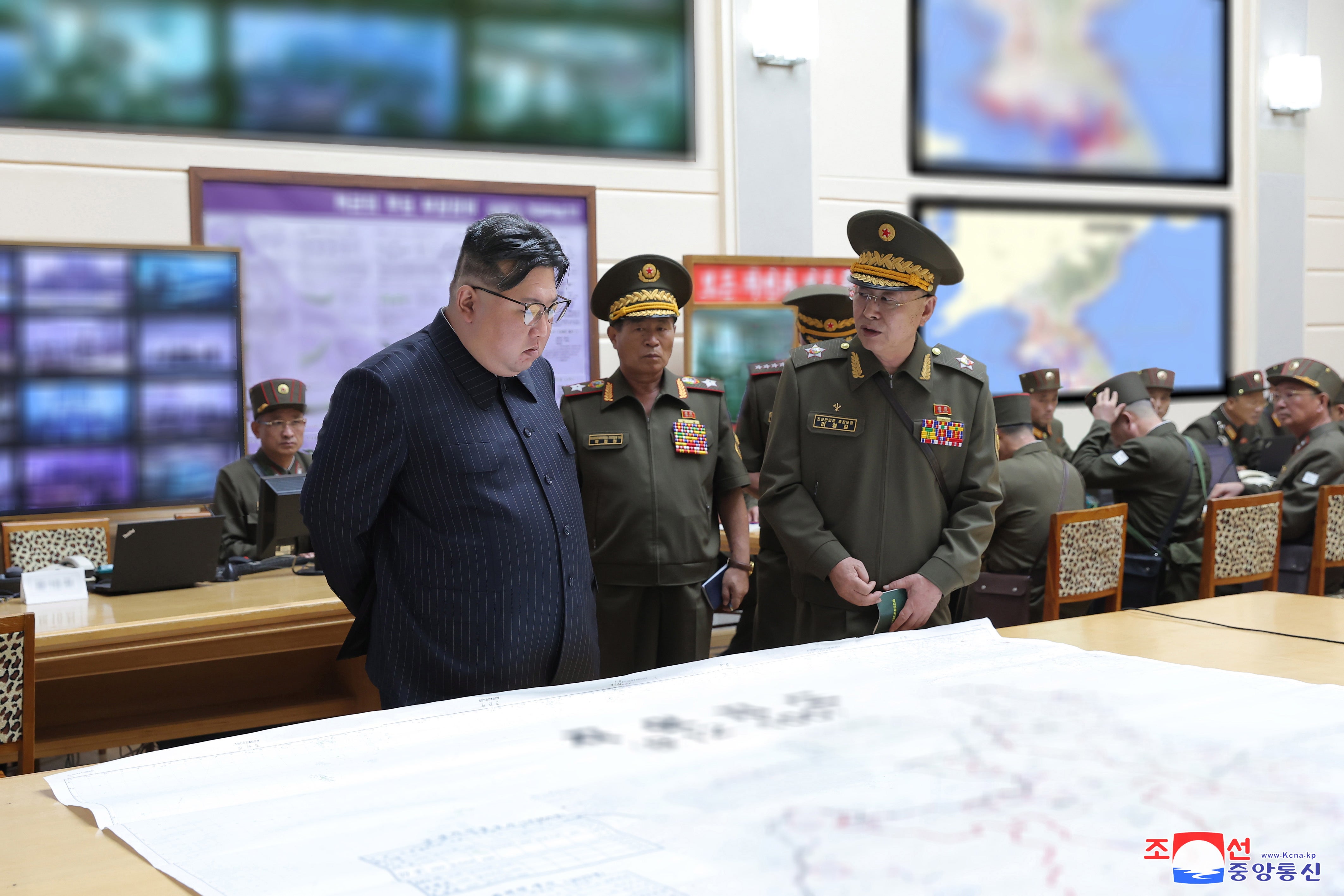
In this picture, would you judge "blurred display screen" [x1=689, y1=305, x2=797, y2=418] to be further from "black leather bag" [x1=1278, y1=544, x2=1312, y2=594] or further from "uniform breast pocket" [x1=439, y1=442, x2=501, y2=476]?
"uniform breast pocket" [x1=439, y1=442, x2=501, y2=476]

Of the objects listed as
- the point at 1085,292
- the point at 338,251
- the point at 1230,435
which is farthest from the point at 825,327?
the point at 1230,435

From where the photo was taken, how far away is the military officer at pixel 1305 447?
15.8 ft

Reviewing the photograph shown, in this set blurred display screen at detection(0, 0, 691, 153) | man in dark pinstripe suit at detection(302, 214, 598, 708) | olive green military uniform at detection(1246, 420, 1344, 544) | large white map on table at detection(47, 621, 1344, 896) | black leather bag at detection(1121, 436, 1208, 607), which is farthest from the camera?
olive green military uniform at detection(1246, 420, 1344, 544)

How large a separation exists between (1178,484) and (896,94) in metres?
2.71

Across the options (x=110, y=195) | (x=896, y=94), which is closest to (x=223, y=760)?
(x=110, y=195)

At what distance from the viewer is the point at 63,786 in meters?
1.29

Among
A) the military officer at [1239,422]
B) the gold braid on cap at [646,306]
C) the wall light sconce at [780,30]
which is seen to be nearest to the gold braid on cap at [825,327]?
the gold braid on cap at [646,306]

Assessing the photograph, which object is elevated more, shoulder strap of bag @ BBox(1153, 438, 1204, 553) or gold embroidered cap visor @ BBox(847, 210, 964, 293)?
gold embroidered cap visor @ BBox(847, 210, 964, 293)

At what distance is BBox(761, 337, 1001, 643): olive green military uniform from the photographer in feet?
8.10

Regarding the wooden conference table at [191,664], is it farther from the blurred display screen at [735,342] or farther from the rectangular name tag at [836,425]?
the blurred display screen at [735,342]

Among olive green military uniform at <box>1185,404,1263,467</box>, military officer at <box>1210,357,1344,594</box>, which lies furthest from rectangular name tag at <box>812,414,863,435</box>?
olive green military uniform at <box>1185,404,1263,467</box>

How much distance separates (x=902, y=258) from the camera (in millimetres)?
2439

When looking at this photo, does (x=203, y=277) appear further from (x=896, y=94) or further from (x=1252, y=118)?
(x=1252, y=118)

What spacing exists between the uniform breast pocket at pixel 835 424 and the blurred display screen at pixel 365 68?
10.4 feet
